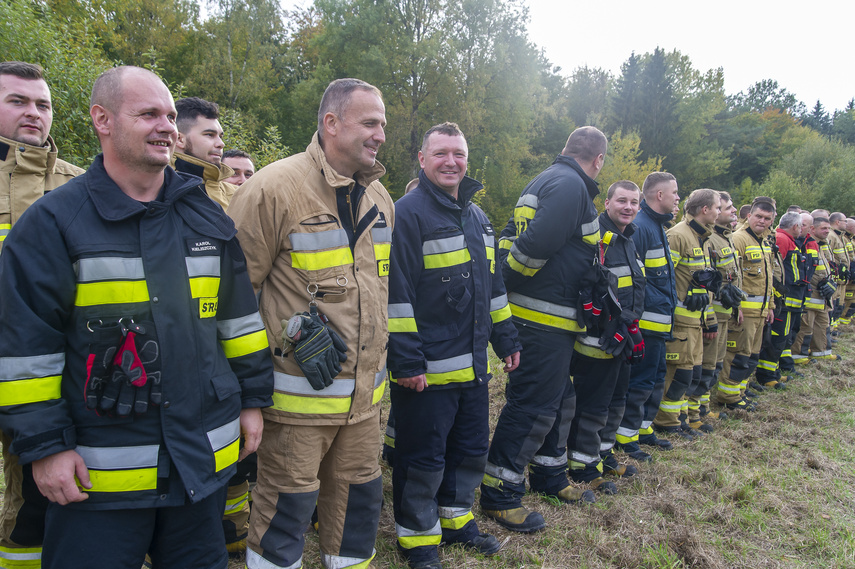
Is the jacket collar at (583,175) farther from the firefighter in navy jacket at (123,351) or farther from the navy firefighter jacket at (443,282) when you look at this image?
the firefighter in navy jacket at (123,351)

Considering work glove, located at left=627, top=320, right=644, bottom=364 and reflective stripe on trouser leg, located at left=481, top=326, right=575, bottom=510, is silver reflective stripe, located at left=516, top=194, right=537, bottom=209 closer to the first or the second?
reflective stripe on trouser leg, located at left=481, top=326, right=575, bottom=510

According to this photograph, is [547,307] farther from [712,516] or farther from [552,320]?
[712,516]

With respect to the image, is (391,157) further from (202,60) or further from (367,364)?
(367,364)

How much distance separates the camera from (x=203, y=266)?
1.98 metres

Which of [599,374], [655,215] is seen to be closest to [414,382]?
[599,374]

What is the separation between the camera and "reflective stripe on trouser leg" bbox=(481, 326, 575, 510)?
3740mm

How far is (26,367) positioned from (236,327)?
689 mm

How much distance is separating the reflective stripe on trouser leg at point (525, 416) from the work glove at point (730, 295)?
10.4ft

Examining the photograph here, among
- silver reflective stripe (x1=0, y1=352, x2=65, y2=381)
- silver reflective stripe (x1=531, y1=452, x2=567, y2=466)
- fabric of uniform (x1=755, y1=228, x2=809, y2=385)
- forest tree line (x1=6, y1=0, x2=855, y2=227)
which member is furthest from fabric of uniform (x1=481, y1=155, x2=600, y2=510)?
forest tree line (x1=6, y1=0, x2=855, y2=227)

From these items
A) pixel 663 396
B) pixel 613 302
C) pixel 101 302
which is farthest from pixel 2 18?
pixel 663 396

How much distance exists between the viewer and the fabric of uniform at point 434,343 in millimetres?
3045

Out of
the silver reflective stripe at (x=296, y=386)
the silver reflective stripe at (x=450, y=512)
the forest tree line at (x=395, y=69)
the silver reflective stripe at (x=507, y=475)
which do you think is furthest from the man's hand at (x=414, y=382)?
the forest tree line at (x=395, y=69)

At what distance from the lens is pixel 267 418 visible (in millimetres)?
2342

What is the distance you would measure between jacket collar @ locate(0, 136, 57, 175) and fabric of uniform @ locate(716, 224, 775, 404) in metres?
7.17
